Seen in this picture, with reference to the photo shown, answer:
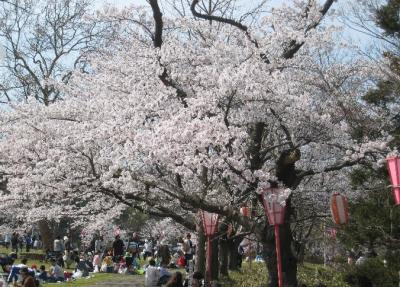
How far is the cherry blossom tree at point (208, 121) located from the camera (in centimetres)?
834

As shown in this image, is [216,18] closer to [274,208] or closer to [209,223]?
[274,208]

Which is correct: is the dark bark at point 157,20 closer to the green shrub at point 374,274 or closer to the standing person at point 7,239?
the green shrub at point 374,274

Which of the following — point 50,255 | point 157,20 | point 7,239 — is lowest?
point 50,255

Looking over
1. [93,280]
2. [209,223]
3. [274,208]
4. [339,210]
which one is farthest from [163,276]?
[339,210]

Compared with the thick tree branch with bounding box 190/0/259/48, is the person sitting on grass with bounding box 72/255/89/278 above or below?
below

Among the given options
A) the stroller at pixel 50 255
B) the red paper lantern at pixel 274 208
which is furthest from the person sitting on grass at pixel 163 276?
the stroller at pixel 50 255

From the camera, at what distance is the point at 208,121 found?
7.94 m

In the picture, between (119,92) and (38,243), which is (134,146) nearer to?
(119,92)

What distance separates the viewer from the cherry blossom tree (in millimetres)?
8336

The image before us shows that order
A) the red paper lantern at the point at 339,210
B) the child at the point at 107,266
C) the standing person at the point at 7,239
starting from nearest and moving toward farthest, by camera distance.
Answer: the red paper lantern at the point at 339,210 < the child at the point at 107,266 < the standing person at the point at 7,239

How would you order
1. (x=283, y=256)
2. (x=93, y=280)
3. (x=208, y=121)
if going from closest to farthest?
1. (x=208, y=121)
2. (x=283, y=256)
3. (x=93, y=280)

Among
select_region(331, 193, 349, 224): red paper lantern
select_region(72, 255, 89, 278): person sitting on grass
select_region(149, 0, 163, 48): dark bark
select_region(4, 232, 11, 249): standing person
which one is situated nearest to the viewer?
select_region(331, 193, 349, 224): red paper lantern

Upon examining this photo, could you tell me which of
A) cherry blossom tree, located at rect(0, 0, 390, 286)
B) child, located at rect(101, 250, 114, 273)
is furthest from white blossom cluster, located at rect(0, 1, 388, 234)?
child, located at rect(101, 250, 114, 273)

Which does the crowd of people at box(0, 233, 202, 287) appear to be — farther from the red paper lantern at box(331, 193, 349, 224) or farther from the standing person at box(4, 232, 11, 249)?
the standing person at box(4, 232, 11, 249)
